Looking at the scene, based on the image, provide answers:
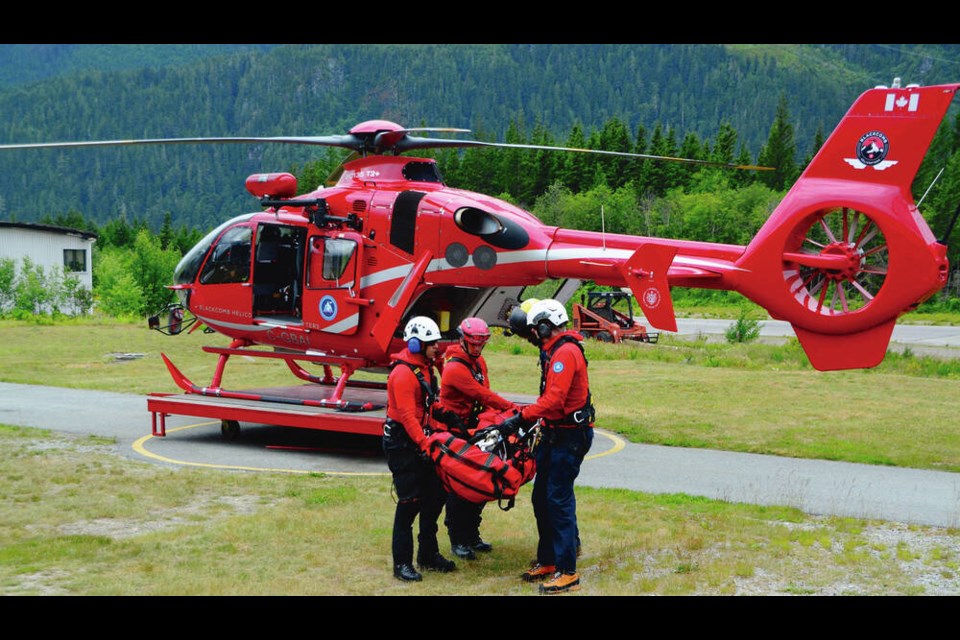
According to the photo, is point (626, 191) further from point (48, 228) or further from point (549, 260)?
point (549, 260)

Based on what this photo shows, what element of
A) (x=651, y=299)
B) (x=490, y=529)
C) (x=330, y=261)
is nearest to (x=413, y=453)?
Result: (x=490, y=529)

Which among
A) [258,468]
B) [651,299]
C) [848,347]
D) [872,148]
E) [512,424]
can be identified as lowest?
[258,468]

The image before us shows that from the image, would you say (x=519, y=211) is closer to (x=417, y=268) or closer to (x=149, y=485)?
(x=417, y=268)

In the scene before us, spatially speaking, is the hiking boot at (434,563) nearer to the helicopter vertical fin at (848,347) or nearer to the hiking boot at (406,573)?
the hiking boot at (406,573)

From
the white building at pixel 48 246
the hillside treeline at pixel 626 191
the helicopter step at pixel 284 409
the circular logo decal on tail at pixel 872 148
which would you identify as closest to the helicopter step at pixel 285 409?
the helicopter step at pixel 284 409

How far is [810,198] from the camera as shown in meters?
10.5

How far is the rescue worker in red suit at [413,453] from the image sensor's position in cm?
806

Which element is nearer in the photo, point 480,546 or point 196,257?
point 480,546

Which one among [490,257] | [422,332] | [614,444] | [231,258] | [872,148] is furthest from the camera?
[231,258]

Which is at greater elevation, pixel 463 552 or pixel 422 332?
pixel 422 332

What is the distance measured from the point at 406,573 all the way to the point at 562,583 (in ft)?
4.32

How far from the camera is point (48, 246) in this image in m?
58.2

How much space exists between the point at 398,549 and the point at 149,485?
15.3 feet

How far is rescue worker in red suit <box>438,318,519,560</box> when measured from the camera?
8703 mm
